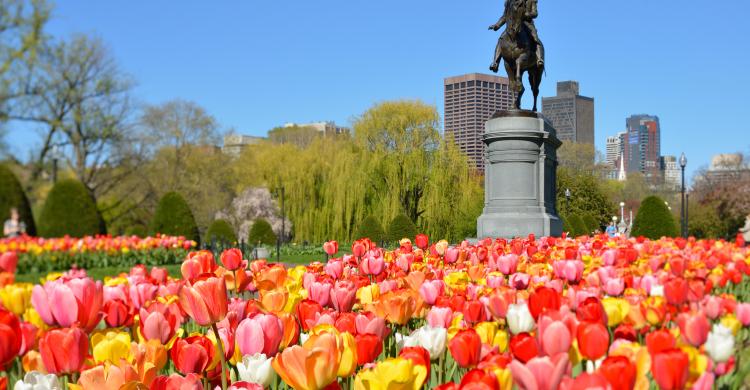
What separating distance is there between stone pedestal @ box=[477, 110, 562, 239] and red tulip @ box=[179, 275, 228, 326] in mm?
12597

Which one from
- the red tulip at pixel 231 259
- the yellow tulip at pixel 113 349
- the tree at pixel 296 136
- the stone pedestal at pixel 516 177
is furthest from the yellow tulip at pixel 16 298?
the tree at pixel 296 136

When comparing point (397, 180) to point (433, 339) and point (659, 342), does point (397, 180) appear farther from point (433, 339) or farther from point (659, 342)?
point (659, 342)

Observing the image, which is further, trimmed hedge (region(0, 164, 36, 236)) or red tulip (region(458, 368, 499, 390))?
trimmed hedge (region(0, 164, 36, 236))


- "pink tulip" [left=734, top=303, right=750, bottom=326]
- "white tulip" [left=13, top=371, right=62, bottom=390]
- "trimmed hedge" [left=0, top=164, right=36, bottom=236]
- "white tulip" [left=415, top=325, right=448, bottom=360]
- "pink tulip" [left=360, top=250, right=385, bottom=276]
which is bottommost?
"pink tulip" [left=734, top=303, right=750, bottom=326]

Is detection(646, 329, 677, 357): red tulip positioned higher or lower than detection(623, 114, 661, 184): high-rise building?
lower

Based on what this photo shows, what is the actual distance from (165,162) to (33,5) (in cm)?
1137

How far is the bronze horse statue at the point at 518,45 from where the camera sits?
14.1 m

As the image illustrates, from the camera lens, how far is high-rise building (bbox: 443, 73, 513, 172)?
3005 cm

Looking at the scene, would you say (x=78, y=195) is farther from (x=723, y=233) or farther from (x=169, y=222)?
(x=723, y=233)

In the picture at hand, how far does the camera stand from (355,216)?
3108cm

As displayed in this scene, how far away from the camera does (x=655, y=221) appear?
27828 millimetres

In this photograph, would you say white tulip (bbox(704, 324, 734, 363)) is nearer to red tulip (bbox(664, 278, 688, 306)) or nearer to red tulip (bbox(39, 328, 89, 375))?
red tulip (bbox(664, 278, 688, 306))

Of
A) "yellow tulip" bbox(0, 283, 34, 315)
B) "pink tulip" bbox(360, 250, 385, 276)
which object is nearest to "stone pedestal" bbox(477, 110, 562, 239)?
"pink tulip" bbox(360, 250, 385, 276)

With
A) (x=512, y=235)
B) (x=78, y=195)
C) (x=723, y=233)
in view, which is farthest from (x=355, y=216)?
(x=723, y=233)
